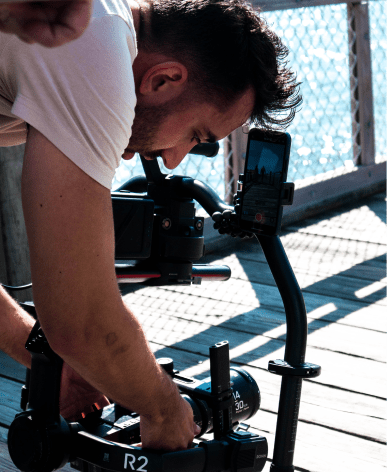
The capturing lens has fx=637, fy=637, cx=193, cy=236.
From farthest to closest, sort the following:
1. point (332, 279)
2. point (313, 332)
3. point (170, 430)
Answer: point (332, 279) → point (313, 332) → point (170, 430)

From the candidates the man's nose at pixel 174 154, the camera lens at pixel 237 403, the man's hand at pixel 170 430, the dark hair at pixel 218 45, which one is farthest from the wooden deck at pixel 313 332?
the dark hair at pixel 218 45

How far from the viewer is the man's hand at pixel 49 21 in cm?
72

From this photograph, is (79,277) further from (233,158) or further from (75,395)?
(233,158)

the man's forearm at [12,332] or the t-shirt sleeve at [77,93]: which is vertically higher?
the t-shirt sleeve at [77,93]

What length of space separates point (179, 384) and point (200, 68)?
21.1 inches

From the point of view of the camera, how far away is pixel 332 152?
336 cm

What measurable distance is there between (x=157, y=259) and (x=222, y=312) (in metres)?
1.07

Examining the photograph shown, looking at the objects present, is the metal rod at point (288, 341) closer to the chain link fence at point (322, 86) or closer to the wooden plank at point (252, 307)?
the wooden plank at point (252, 307)

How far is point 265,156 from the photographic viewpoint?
38.5 inches

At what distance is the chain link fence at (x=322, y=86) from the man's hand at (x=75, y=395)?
1642 mm

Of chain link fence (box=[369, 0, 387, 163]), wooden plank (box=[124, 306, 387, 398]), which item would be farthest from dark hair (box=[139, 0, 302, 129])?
chain link fence (box=[369, 0, 387, 163])

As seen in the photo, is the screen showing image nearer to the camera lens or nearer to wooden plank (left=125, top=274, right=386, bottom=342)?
the camera lens

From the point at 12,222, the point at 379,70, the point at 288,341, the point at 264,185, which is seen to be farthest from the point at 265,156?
the point at 379,70

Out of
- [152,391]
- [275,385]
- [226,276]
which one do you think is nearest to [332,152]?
[275,385]
